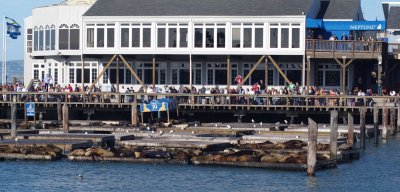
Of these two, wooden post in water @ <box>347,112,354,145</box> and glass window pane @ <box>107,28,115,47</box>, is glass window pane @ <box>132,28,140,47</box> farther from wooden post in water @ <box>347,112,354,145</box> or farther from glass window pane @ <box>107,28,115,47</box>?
wooden post in water @ <box>347,112,354,145</box>

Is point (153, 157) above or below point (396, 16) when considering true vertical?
below

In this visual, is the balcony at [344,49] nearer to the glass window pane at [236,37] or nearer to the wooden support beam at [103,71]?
the glass window pane at [236,37]

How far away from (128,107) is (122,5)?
9.32 m

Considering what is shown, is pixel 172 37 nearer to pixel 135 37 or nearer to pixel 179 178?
pixel 135 37

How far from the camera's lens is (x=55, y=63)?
73.2 m

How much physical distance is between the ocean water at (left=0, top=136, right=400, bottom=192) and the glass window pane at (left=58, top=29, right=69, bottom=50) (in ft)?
87.8

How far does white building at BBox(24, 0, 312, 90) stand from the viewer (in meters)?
67.0

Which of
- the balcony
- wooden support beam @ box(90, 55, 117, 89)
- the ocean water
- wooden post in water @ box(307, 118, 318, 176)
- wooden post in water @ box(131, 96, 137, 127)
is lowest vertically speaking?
the ocean water

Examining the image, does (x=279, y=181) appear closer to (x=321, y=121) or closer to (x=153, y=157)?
(x=153, y=157)

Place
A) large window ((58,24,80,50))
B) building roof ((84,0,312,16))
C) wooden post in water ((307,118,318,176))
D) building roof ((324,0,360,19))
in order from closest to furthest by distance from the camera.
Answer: wooden post in water ((307,118,318,176)), building roof ((84,0,312,16)), building roof ((324,0,360,19)), large window ((58,24,80,50))

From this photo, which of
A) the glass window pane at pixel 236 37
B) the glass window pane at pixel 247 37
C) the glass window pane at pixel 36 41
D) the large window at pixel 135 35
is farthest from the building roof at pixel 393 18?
the glass window pane at pixel 36 41

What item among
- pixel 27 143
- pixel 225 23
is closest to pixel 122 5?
pixel 225 23

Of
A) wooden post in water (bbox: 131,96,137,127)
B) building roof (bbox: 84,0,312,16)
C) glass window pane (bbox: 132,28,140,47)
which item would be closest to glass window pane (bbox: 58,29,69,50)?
building roof (bbox: 84,0,312,16)

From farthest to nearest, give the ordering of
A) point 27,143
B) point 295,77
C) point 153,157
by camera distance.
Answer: point 295,77 → point 27,143 → point 153,157
